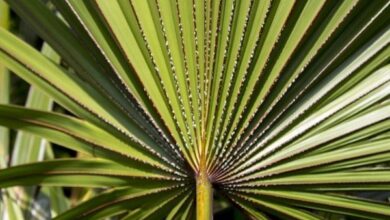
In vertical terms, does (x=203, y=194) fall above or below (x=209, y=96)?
below

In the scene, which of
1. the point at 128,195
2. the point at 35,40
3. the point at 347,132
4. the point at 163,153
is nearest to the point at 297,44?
the point at 347,132

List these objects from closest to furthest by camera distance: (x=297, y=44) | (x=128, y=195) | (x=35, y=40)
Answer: (x=297, y=44), (x=128, y=195), (x=35, y=40)

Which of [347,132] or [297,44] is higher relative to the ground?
[297,44]

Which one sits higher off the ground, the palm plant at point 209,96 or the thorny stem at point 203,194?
the palm plant at point 209,96

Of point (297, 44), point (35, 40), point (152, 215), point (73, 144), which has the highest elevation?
point (35, 40)

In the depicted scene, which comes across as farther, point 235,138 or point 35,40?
point 35,40

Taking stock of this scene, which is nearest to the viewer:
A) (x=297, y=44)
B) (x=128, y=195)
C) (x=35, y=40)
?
(x=297, y=44)

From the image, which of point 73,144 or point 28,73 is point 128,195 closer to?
point 73,144

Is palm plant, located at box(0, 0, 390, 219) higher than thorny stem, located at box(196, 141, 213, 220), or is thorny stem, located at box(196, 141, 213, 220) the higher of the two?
palm plant, located at box(0, 0, 390, 219)
